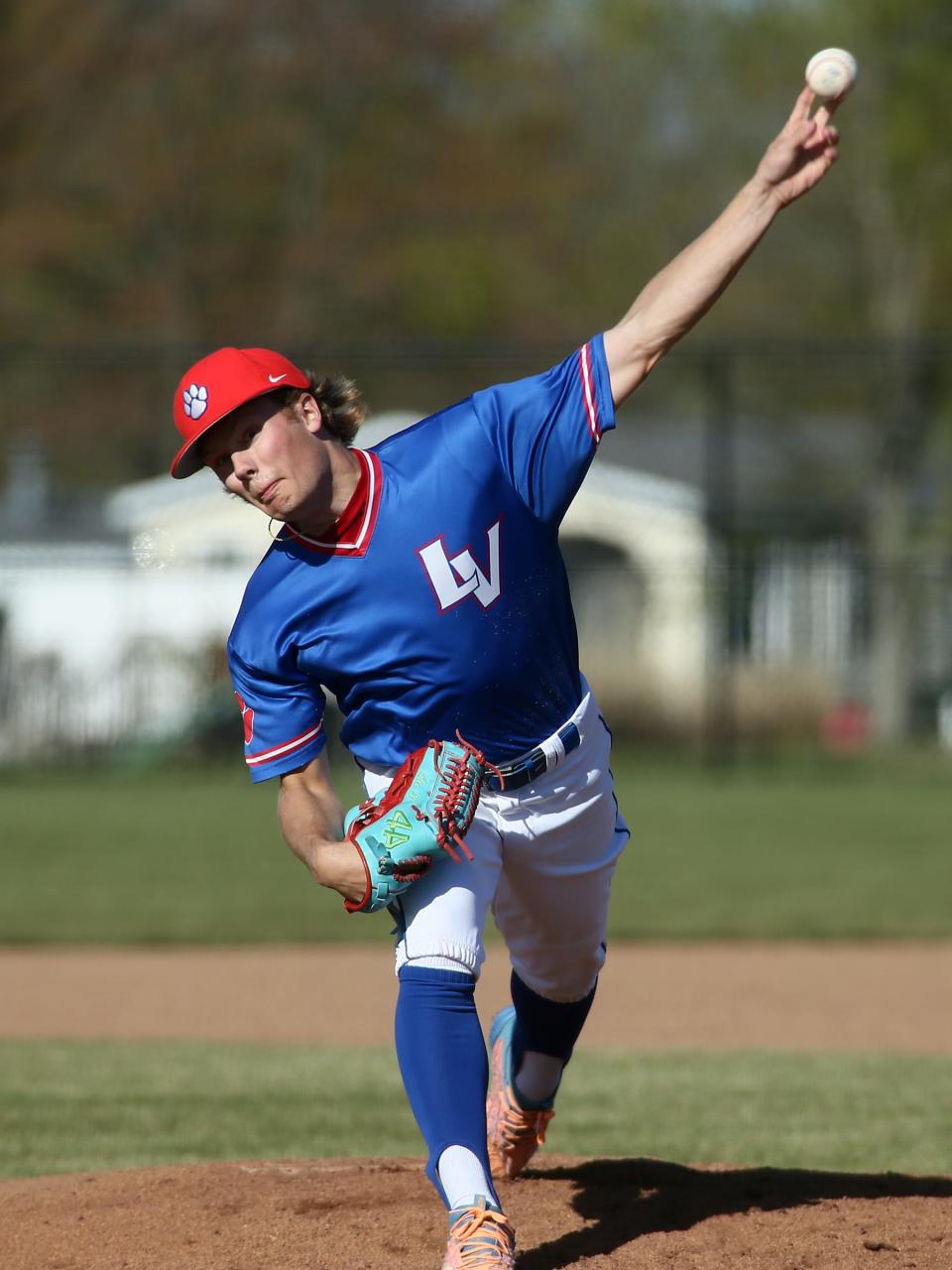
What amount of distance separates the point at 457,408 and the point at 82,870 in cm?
915

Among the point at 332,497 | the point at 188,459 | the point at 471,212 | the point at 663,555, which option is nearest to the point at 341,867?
the point at 332,497

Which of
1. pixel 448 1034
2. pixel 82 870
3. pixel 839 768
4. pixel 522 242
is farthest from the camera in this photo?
pixel 522 242

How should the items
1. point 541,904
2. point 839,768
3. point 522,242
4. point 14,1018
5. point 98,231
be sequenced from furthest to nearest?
1. point 522,242
2. point 98,231
3. point 839,768
4. point 14,1018
5. point 541,904

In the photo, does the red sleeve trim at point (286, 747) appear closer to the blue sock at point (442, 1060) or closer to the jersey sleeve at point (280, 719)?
the jersey sleeve at point (280, 719)

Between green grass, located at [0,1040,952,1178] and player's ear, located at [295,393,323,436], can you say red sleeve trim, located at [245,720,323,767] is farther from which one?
green grass, located at [0,1040,952,1178]

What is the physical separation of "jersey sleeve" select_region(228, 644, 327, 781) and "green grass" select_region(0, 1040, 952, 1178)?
1.74 metres

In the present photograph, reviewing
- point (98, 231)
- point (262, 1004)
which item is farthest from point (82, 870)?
point (98, 231)

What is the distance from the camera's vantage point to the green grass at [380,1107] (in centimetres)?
510

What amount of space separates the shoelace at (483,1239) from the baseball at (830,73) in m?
2.13

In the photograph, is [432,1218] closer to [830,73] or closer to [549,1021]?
[549,1021]

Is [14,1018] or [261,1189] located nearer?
[261,1189]

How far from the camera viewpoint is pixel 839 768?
63.2 feet

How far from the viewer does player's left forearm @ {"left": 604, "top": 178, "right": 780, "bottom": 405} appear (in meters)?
3.46

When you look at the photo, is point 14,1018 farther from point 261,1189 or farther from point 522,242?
point 522,242
